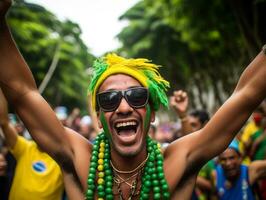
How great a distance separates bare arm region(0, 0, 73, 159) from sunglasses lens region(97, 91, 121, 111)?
11.0 inches

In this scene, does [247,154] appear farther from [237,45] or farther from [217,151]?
[237,45]

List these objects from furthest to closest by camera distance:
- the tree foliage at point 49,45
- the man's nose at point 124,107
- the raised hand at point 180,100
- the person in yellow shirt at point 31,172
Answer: the tree foliage at point 49,45, the person in yellow shirt at point 31,172, the raised hand at point 180,100, the man's nose at point 124,107

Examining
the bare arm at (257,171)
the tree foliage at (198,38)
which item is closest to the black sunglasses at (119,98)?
the bare arm at (257,171)

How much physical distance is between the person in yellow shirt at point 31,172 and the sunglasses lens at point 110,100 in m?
1.61

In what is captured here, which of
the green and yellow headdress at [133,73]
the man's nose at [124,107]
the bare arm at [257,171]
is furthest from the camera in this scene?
the bare arm at [257,171]

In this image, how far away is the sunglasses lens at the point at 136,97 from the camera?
2582 millimetres

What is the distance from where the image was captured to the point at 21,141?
4.30m

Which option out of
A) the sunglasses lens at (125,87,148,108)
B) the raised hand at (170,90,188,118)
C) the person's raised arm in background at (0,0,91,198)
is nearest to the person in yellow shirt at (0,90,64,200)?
the raised hand at (170,90,188,118)

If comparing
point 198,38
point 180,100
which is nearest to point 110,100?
point 180,100

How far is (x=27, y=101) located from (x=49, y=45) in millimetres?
22106

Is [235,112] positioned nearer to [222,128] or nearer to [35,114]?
[222,128]

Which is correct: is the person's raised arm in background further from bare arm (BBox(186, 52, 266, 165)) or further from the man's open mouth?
bare arm (BBox(186, 52, 266, 165))

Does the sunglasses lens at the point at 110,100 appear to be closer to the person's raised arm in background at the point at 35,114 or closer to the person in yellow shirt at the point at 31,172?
the person's raised arm in background at the point at 35,114

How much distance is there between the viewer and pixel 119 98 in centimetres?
258
